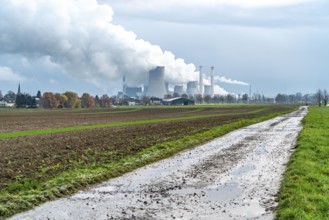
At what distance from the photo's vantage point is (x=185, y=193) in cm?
1450

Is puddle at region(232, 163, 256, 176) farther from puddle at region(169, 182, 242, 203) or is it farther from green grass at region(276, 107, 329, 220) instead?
puddle at region(169, 182, 242, 203)

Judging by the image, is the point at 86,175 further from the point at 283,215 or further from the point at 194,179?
the point at 283,215

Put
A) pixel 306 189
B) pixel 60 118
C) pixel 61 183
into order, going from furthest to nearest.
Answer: pixel 60 118
pixel 61 183
pixel 306 189

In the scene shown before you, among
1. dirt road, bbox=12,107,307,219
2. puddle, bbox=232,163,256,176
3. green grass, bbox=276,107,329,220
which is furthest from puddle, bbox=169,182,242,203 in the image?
puddle, bbox=232,163,256,176

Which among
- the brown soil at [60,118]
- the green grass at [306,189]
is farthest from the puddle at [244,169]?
the brown soil at [60,118]

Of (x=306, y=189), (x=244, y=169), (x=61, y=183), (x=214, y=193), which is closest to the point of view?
(x=306, y=189)

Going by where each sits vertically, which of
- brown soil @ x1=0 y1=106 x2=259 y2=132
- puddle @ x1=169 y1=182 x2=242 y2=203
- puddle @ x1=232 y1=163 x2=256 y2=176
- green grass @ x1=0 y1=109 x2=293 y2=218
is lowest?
brown soil @ x1=0 y1=106 x2=259 y2=132

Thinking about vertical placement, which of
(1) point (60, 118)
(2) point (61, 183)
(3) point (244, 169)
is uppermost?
(2) point (61, 183)

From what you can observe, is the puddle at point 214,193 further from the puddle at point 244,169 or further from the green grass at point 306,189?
the puddle at point 244,169

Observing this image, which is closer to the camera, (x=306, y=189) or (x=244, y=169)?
(x=306, y=189)

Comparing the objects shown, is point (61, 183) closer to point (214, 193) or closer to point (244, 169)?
point (214, 193)

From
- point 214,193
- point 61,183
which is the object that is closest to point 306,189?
point 214,193

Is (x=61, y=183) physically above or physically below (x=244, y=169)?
above

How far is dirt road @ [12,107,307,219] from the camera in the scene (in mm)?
11852
